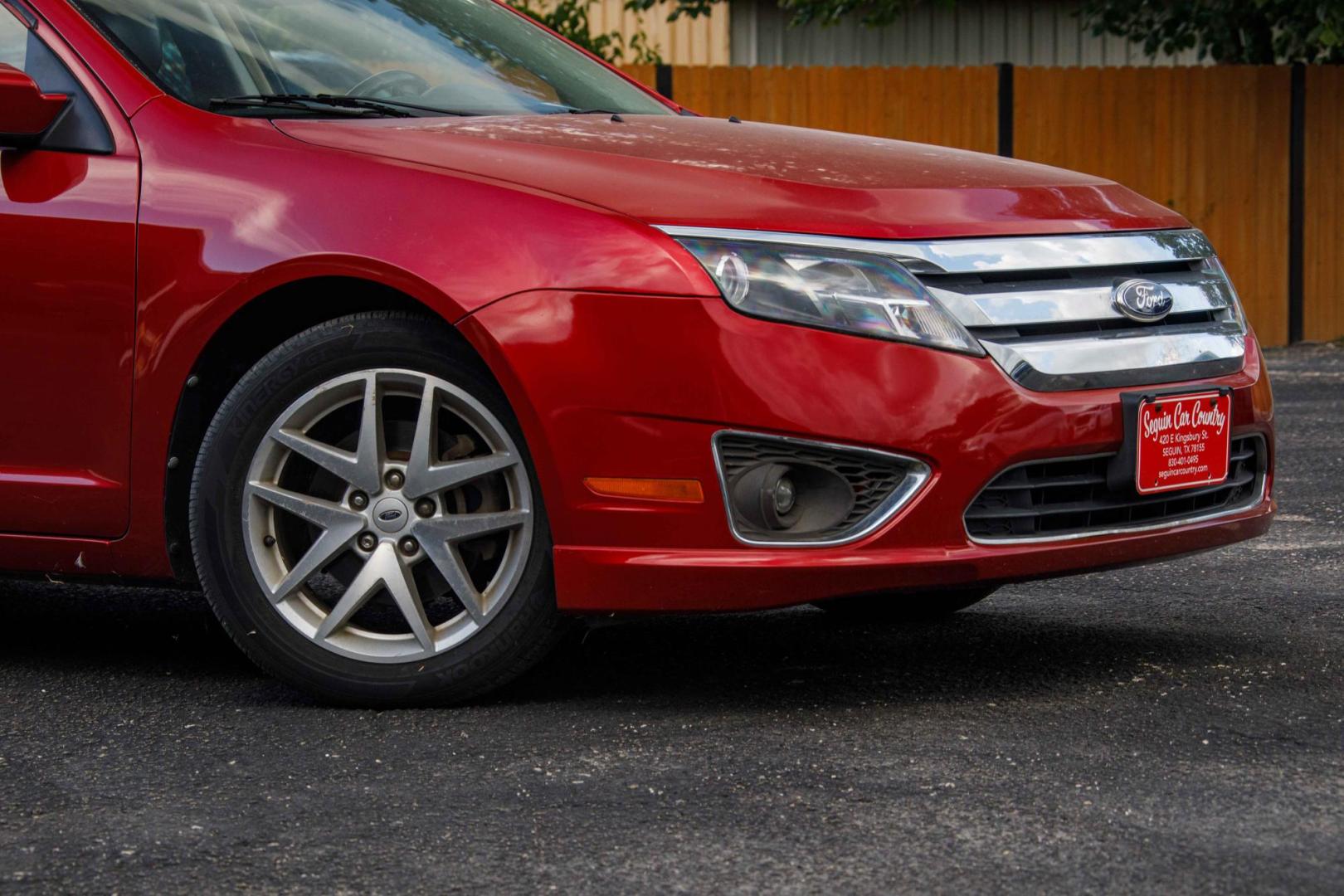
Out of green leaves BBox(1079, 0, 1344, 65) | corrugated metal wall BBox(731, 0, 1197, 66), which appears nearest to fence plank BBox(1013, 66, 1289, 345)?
green leaves BBox(1079, 0, 1344, 65)

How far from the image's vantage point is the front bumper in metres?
3.68

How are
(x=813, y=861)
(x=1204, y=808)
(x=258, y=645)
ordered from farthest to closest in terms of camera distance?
(x=258, y=645) < (x=1204, y=808) < (x=813, y=861)

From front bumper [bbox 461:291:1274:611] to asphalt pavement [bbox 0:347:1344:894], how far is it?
29 cm

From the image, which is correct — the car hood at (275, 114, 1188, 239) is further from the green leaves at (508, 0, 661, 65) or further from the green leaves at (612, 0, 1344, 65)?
the green leaves at (612, 0, 1344, 65)

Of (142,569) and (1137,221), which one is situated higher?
(1137,221)

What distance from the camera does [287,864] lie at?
122 inches

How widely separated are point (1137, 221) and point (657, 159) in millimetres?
968

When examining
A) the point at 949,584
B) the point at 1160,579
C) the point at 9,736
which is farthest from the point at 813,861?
the point at 1160,579

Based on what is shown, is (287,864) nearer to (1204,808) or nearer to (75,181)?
(1204,808)

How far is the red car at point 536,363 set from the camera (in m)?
3.72

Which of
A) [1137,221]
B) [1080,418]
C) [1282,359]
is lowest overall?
[1282,359]

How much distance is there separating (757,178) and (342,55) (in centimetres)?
117

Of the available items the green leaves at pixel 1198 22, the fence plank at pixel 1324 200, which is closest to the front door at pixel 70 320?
the green leaves at pixel 1198 22

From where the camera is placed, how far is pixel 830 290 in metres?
3.72
